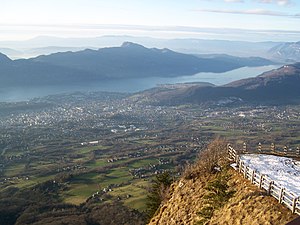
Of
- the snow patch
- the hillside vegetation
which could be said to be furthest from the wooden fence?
the snow patch

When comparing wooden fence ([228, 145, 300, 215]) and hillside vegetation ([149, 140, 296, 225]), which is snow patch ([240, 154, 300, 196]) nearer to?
wooden fence ([228, 145, 300, 215])

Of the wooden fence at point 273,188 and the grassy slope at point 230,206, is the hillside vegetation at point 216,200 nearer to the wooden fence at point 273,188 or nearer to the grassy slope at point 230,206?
the grassy slope at point 230,206

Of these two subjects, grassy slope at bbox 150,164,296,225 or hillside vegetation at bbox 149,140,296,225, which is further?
hillside vegetation at bbox 149,140,296,225

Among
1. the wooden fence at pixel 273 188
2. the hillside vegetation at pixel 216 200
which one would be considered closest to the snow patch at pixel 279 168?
the wooden fence at pixel 273 188

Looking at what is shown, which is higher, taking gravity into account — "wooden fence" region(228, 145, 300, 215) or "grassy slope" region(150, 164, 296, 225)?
"wooden fence" region(228, 145, 300, 215)

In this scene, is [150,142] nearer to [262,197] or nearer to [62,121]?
[62,121]

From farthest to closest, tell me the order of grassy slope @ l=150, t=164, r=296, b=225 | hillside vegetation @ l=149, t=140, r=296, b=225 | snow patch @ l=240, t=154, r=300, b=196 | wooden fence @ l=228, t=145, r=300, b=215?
snow patch @ l=240, t=154, r=300, b=196, hillside vegetation @ l=149, t=140, r=296, b=225, grassy slope @ l=150, t=164, r=296, b=225, wooden fence @ l=228, t=145, r=300, b=215
